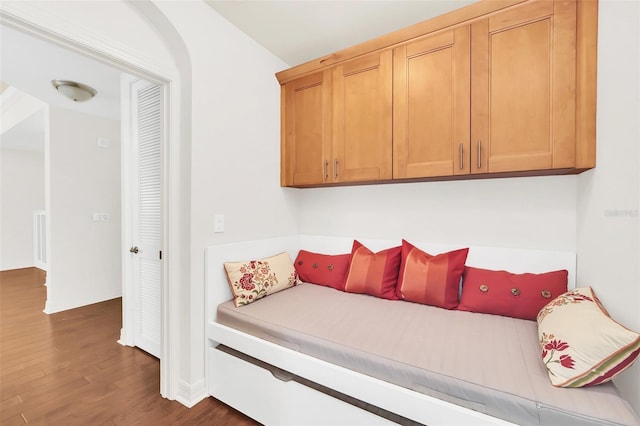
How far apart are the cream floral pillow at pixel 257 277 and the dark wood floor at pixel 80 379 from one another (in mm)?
670

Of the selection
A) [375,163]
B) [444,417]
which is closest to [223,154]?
[375,163]

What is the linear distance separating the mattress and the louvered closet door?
2.90ft

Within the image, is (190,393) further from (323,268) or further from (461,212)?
(461,212)

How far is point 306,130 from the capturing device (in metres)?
2.23

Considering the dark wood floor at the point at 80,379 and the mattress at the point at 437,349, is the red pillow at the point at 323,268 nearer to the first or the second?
the mattress at the point at 437,349

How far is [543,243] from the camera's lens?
1.68 m

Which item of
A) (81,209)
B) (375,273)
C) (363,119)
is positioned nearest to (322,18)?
(363,119)

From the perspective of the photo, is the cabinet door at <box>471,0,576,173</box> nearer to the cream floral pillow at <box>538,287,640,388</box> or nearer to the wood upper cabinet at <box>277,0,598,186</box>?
the wood upper cabinet at <box>277,0,598,186</box>

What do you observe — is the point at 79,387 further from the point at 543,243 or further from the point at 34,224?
the point at 34,224

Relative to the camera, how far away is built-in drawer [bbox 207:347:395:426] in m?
1.18

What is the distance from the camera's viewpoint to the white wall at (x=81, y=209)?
3090 mm

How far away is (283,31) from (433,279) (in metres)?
2.06

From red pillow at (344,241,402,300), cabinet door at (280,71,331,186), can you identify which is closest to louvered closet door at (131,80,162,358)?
cabinet door at (280,71,331,186)

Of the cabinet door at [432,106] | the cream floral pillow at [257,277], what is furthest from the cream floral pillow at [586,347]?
the cream floral pillow at [257,277]
